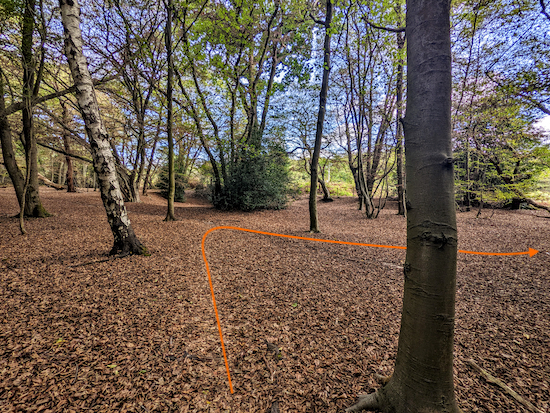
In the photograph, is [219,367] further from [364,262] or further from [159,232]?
[159,232]

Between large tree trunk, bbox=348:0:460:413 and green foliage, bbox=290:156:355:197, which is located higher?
green foliage, bbox=290:156:355:197

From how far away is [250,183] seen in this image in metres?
9.41

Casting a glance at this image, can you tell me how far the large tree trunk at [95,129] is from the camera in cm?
326

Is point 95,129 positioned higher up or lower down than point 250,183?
higher up

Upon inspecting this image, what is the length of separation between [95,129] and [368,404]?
4614mm

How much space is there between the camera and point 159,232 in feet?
17.1

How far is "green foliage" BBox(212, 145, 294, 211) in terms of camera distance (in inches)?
368

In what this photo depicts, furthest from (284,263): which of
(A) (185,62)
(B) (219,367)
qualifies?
(A) (185,62)

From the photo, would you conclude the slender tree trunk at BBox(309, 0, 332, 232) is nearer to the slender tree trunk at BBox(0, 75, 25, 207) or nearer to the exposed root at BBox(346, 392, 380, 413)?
the exposed root at BBox(346, 392, 380, 413)

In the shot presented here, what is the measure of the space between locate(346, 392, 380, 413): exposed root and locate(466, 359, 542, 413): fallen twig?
38.9 inches

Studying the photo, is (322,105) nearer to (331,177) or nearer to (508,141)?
(508,141)

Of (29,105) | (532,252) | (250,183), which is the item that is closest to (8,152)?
(29,105)

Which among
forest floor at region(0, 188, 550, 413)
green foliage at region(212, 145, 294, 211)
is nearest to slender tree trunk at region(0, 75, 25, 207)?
forest floor at region(0, 188, 550, 413)

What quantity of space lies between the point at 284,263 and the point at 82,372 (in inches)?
112
